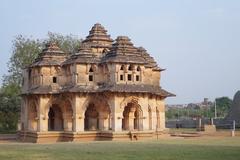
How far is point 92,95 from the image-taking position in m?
36.2

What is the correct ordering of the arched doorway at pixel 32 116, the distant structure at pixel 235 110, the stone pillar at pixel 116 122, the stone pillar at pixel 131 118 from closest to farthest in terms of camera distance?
the stone pillar at pixel 116 122 → the stone pillar at pixel 131 118 → the arched doorway at pixel 32 116 → the distant structure at pixel 235 110

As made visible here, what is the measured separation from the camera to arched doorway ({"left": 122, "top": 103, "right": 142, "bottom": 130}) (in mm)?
36000

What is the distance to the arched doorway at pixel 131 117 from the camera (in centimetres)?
3600

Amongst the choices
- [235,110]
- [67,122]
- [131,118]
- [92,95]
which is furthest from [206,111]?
[92,95]

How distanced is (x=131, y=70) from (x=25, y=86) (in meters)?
11.4

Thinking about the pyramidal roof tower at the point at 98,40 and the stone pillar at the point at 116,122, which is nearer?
the stone pillar at the point at 116,122

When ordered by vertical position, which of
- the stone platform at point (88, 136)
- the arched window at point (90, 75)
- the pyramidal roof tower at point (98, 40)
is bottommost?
the stone platform at point (88, 136)

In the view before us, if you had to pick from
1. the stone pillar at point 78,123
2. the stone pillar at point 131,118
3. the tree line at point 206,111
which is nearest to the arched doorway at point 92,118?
the stone pillar at point 131,118

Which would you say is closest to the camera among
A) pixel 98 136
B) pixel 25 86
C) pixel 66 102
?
pixel 98 136

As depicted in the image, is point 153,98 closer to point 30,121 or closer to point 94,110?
point 94,110

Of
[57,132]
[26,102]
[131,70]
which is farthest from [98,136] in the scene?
[26,102]

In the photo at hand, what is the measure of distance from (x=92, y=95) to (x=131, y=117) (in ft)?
13.0

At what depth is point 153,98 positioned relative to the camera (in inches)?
1526

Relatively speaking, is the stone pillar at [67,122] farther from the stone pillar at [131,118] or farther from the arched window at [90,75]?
the stone pillar at [131,118]
